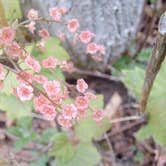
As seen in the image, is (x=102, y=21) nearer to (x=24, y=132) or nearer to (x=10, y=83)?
(x=24, y=132)

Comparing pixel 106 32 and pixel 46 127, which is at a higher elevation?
pixel 106 32

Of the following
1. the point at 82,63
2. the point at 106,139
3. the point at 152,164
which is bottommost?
the point at 152,164

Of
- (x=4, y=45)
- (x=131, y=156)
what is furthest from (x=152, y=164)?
(x=4, y=45)

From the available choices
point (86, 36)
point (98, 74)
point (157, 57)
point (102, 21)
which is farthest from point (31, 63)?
point (98, 74)

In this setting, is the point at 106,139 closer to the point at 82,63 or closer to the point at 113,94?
the point at 113,94

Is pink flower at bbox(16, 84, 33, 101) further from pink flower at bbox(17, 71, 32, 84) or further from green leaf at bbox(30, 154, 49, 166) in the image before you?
green leaf at bbox(30, 154, 49, 166)

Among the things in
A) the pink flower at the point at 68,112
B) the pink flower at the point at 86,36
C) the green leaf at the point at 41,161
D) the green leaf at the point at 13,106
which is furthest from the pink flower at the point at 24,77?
the green leaf at the point at 41,161
